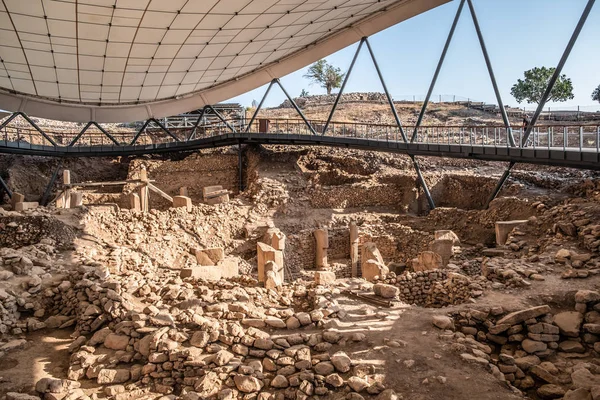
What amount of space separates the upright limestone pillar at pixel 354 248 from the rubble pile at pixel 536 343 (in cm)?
1048

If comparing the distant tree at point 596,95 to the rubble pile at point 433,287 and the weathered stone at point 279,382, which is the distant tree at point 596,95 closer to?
the rubble pile at point 433,287

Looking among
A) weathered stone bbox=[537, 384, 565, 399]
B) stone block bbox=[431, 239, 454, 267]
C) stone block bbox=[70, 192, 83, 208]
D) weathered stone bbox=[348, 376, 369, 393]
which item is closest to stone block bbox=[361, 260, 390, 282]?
stone block bbox=[431, 239, 454, 267]

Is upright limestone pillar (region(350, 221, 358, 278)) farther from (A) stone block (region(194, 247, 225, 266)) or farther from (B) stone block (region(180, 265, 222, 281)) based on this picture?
(B) stone block (region(180, 265, 222, 281))

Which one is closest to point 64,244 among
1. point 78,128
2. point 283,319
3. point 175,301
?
point 175,301

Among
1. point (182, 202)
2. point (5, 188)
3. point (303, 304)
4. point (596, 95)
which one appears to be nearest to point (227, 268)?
point (303, 304)

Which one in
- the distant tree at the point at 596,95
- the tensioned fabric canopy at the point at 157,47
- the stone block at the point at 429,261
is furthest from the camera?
the distant tree at the point at 596,95

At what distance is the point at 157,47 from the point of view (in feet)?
56.8

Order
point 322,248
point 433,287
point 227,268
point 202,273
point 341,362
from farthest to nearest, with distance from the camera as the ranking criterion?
point 322,248
point 227,268
point 202,273
point 433,287
point 341,362

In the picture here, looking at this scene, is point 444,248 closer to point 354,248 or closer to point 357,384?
point 354,248

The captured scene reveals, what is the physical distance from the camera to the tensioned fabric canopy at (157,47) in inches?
542

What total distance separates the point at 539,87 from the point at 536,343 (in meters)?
45.0

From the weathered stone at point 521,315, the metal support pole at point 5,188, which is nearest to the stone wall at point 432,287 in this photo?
the weathered stone at point 521,315

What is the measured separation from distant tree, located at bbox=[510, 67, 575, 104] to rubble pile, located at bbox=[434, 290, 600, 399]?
1525 inches

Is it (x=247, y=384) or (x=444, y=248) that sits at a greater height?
(x=444, y=248)
